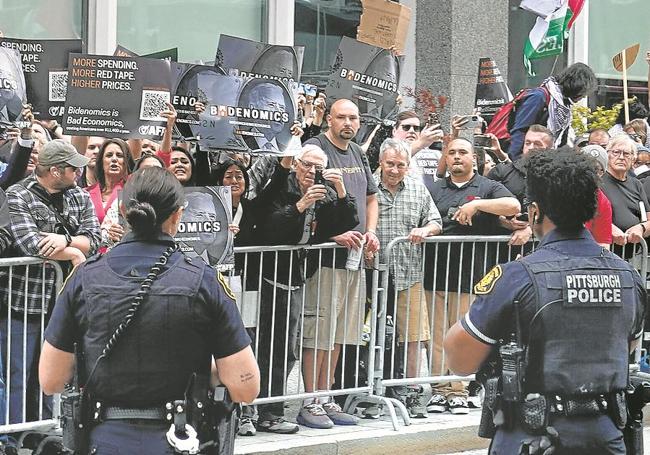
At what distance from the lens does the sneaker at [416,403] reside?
333 inches

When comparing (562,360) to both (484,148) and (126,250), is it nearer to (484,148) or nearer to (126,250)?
(126,250)

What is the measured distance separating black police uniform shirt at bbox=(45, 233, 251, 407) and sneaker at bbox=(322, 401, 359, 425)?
3.79 m

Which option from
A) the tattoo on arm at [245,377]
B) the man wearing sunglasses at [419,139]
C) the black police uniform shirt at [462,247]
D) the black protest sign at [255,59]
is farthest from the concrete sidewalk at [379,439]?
the tattoo on arm at [245,377]

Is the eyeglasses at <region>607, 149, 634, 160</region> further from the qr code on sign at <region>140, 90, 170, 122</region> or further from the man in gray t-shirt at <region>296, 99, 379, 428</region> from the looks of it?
the qr code on sign at <region>140, 90, 170, 122</region>

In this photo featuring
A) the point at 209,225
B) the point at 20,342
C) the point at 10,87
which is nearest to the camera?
the point at 20,342

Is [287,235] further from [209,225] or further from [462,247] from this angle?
[462,247]

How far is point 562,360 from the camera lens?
178 inches

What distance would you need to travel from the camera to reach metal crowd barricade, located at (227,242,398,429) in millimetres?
7809

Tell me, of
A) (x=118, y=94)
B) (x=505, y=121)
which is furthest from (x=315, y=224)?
(x=505, y=121)

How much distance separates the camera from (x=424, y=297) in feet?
28.4

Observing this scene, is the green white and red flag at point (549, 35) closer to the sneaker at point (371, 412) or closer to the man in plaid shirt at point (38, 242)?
the sneaker at point (371, 412)

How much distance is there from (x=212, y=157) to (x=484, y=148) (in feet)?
8.85

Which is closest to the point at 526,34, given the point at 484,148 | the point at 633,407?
the point at 484,148

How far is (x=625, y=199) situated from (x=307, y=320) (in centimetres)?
287
